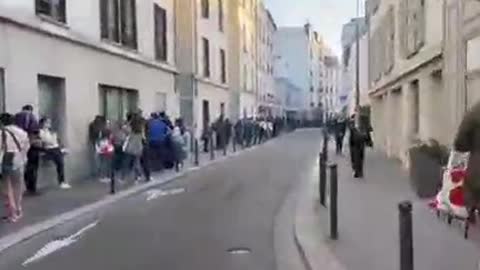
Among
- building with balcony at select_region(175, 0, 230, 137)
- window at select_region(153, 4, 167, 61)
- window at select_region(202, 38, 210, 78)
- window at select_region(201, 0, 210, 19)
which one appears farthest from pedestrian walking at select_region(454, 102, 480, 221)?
window at select_region(201, 0, 210, 19)

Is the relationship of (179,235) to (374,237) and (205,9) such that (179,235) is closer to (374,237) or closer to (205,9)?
(374,237)

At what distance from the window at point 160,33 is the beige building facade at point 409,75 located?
870 cm

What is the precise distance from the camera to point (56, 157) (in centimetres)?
1767

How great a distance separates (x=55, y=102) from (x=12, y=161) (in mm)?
8054

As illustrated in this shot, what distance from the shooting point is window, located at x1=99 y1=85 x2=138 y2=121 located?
2373 cm

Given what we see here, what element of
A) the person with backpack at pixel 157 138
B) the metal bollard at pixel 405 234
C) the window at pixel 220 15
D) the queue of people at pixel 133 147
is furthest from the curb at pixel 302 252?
the window at pixel 220 15

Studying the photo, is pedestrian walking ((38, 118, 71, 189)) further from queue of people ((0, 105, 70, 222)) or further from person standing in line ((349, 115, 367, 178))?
person standing in line ((349, 115, 367, 178))

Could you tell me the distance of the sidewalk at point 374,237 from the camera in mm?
8312

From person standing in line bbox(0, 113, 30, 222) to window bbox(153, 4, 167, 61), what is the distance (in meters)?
18.7

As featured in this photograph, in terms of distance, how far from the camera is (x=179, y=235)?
1131 centimetres

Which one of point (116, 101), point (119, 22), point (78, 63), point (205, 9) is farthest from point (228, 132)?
point (78, 63)

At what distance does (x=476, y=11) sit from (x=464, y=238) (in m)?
4.93

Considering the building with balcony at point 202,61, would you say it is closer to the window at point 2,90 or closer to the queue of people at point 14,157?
the window at point 2,90

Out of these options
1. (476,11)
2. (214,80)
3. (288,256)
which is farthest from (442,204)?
(214,80)
